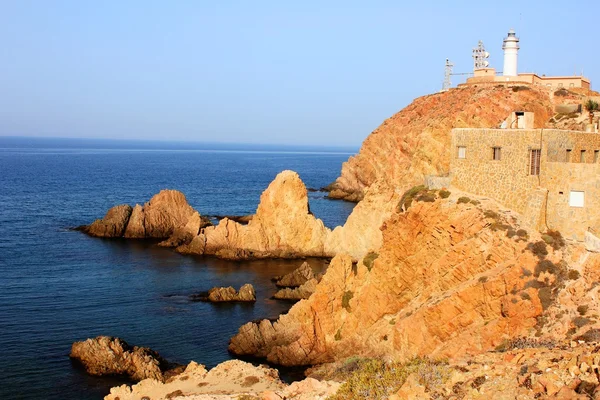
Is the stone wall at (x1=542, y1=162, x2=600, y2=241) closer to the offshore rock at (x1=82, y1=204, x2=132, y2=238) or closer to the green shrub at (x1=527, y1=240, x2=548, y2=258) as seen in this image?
the green shrub at (x1=527, y1=240, x2=548, y2=258)

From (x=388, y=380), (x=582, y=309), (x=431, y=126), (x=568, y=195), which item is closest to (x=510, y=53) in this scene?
(x=431, y=126)

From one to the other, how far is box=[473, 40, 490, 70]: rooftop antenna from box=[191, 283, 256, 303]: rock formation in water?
106 feet

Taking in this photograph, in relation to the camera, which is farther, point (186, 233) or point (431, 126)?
point (186, 233)

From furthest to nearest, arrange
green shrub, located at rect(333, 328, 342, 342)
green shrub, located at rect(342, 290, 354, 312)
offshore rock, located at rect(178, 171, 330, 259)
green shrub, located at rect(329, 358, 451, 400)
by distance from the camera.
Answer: offshore rock, located at rect(178, 171, 330, 259)
green shrub, located at rect(342, 290, 354, 312)
green shrub, located at rect(333, 328, 342, 342)
green shrub, located at rect(329, 358, 451, 400)

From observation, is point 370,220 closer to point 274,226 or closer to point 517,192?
point 274,226

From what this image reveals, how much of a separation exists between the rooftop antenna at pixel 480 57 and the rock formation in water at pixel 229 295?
32211 millimetres

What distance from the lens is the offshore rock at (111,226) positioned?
75500 mm

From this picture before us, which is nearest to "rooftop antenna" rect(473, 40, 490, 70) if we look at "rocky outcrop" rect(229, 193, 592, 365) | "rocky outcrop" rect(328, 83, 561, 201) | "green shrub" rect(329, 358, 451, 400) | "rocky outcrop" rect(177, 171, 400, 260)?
"rocky outcrop" rect(328, 83, 561, 201)

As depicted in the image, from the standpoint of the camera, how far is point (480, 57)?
218 feet

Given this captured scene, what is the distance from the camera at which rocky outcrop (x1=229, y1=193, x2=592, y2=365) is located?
25.0 meters

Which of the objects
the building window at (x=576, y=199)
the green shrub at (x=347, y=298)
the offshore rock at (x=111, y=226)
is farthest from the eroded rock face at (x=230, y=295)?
the offshore rock at (x=111, y=226)

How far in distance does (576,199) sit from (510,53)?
28.2 meters

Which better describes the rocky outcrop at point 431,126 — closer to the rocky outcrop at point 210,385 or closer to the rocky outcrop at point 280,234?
the rocky outcrop at point 280,234

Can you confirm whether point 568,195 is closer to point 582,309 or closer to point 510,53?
point 582,309
